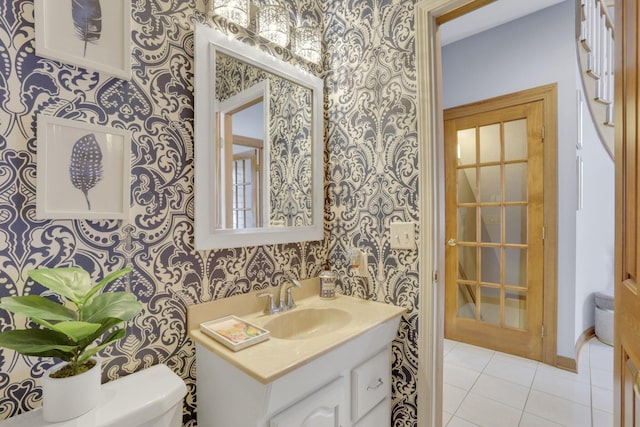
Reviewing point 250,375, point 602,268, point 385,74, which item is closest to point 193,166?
point 250,375

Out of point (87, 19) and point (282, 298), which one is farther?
point (282, 298)

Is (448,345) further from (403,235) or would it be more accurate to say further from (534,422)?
(403,235)

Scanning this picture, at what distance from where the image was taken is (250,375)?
2.61 feet

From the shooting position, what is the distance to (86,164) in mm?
852

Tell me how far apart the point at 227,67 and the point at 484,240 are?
2473mm

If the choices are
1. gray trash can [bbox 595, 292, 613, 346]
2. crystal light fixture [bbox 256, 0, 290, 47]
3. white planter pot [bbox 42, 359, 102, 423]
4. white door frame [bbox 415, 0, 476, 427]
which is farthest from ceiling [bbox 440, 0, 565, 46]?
white planter pot [bbox 42, 359, 102, 423]

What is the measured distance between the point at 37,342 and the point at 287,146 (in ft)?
3.61

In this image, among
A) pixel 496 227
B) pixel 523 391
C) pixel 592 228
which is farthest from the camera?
pixel 592 228

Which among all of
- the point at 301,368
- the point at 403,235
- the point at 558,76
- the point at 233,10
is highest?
the point at 558,76

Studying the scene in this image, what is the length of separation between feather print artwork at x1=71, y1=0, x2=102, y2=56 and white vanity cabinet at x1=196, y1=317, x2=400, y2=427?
3.41 feet

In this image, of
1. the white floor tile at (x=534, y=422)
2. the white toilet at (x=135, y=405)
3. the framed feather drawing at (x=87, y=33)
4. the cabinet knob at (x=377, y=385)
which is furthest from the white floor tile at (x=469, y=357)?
the framed feather drawing at (x=87, y=33)

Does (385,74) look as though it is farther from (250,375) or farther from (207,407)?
(207,407)

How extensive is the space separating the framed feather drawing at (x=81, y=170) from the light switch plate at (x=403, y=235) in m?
1.05

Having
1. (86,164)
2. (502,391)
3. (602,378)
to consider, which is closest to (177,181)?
(86,164)
